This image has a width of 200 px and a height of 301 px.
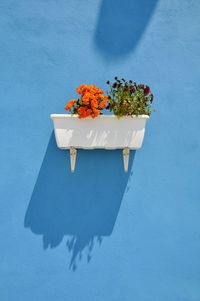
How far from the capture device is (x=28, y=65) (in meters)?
1.90

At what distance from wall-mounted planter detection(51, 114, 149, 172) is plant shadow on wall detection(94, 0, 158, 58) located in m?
0.50

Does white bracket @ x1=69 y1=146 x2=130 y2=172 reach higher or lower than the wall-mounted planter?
lower

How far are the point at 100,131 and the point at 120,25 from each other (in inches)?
29.6

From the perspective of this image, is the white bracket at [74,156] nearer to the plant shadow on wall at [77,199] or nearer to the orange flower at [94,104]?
the plant shadow on wall at [77,199]

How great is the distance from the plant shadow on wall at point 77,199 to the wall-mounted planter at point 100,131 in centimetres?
15

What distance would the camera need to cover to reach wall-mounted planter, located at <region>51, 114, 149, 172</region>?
5.67 ft

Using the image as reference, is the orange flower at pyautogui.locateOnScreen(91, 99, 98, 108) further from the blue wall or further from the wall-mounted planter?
the blue wall

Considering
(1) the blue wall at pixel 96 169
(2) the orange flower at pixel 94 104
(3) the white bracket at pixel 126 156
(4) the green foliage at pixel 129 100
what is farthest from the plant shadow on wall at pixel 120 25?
(3) the white bracket at pixel 126 156

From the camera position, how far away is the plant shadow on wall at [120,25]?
6.36 feet

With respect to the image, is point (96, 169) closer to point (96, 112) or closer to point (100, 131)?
point (100, 131)

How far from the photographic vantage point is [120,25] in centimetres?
195

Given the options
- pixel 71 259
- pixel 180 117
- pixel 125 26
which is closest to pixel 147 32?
pixel 125 26

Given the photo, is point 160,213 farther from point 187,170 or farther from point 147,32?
point 147,32

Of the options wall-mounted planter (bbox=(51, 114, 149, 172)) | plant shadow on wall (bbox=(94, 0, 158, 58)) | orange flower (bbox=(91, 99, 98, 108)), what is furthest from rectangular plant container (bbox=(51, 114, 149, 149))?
plant shadow on wall (bbox=(94, 0, 158, 58))
